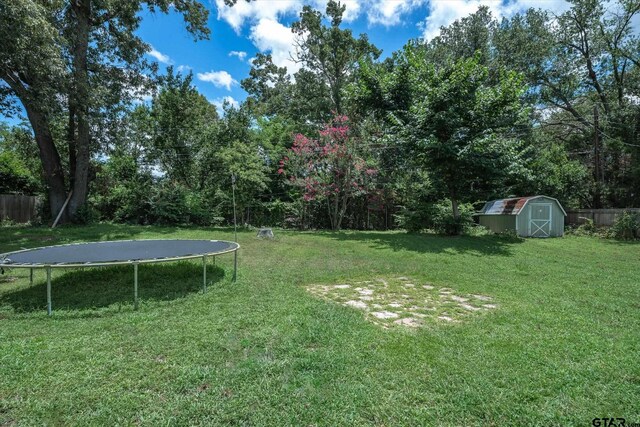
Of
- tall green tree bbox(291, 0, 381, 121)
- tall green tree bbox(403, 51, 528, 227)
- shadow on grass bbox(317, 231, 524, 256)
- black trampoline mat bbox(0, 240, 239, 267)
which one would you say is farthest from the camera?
tall green tree bbox(291, 0, 381, 121)

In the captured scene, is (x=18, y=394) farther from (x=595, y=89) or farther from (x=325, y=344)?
(x=595, y=89)

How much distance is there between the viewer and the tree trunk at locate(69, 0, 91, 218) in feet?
30.6

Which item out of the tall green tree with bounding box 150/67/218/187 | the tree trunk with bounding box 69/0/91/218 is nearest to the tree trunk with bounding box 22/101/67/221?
the tree trunk with bounding box 69/0/91/218

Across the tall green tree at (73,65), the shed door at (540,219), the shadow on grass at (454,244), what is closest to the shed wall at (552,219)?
the shed door at (540,219)

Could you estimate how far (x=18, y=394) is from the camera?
2.00 meters

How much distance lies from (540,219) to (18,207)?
21.6 m

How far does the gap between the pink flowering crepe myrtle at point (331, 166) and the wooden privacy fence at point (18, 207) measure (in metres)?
10.9

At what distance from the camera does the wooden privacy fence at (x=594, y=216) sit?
13.8 m

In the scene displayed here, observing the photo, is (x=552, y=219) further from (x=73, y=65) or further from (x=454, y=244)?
(x=73, y=65)

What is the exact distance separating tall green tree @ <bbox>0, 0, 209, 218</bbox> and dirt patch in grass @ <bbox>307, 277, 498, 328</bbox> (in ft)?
27.9

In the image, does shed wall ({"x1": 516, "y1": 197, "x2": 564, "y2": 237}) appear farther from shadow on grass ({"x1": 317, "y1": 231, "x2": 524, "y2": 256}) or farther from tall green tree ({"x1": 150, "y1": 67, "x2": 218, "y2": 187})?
tall green tree ({"x1": 150, "y1": 67, "x2": 218, "y2": 187})

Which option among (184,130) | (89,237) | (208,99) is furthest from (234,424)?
(208,99)

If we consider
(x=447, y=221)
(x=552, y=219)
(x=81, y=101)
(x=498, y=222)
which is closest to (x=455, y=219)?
(x=447, y=221)

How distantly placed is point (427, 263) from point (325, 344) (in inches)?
176
